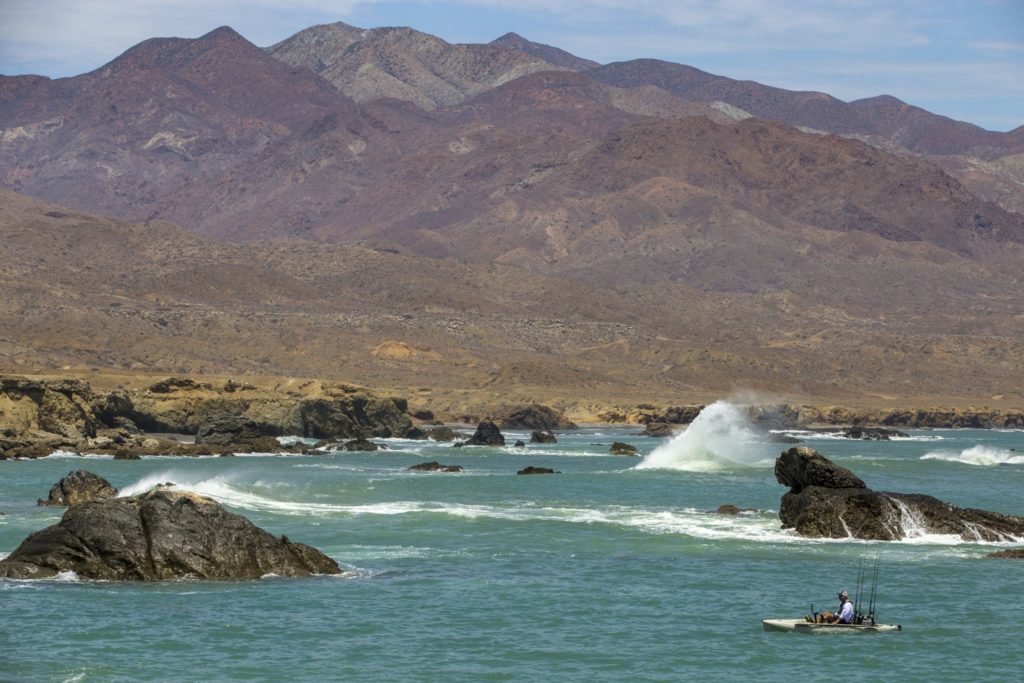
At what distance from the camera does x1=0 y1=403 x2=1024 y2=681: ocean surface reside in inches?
1104

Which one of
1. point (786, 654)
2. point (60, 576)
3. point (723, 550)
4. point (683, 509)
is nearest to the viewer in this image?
point (786, 654)

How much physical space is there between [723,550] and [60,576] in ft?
53.5

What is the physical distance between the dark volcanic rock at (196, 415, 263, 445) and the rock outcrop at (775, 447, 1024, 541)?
160ft

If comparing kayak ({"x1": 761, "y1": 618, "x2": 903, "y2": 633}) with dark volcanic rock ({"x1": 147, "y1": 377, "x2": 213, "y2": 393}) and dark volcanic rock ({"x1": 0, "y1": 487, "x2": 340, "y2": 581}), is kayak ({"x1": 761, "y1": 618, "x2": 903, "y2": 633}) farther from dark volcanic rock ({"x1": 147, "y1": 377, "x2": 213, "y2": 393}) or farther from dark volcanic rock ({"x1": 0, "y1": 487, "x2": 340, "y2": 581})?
dark volcanic rock ({"x1": 147, "y1": 377, "x2": 213, "y2": 393})

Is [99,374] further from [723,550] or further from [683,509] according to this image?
[723,550]

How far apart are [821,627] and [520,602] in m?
6.25

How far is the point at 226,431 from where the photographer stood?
90500 mm

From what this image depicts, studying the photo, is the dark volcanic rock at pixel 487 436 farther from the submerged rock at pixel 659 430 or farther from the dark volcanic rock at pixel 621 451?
the submerged rock at pixel 659 430

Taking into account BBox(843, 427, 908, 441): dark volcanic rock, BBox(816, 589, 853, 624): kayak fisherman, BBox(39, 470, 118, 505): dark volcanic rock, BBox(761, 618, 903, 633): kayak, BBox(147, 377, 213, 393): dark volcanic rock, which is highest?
BBox(147, 377, 213, 393): dark volcanic rock

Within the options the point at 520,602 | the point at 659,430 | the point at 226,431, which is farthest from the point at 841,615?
the point at 659,430

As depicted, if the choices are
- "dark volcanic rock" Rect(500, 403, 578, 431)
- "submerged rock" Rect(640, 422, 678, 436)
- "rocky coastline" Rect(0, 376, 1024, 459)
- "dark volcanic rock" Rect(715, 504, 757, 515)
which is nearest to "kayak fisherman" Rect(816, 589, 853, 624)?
"dark volcanic rock" Rect(715, 504, 757, 515)

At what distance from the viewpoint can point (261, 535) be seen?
36.0 meters

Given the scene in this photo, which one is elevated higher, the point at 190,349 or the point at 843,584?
the point at 190,349

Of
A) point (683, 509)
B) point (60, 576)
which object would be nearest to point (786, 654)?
point (60, 576)
